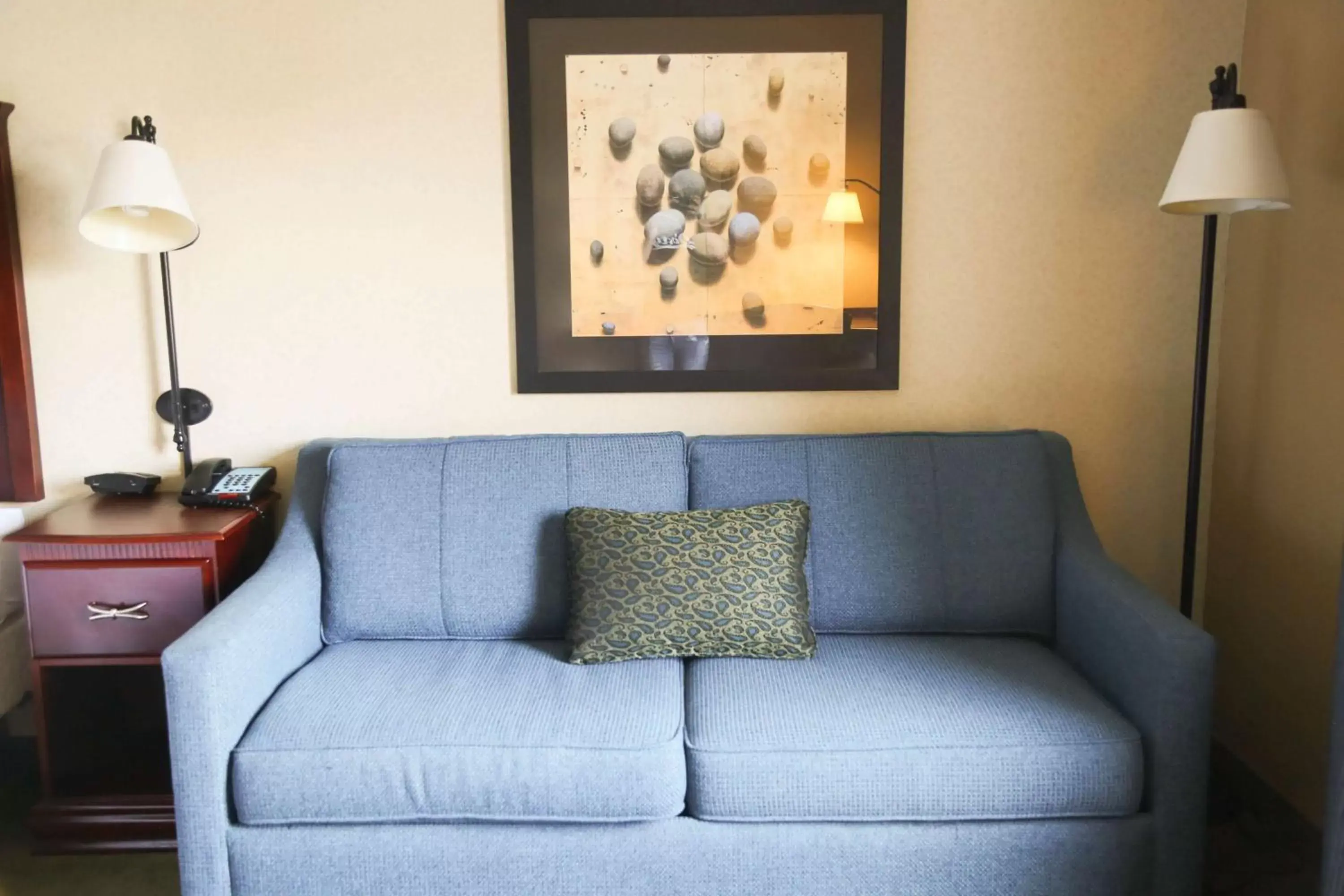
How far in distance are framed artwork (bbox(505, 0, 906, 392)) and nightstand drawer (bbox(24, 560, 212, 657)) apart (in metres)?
0.93

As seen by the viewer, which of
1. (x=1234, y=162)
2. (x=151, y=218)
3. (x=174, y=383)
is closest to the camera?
(x=1234, y=162)

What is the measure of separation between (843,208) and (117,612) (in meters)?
1.96

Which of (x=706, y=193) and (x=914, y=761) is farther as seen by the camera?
(x=706, y=193)

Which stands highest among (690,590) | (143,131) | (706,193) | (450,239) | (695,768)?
(143,131)

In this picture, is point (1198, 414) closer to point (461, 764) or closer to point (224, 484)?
point (461, 764)

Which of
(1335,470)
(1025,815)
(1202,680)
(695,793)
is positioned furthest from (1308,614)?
(695,793)

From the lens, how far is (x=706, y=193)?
2.32 m

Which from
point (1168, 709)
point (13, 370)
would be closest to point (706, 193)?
point (1168, 709)

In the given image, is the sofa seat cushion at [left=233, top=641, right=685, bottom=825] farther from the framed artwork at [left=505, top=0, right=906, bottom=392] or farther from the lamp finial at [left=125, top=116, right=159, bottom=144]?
the lamp finial at [left=125, top=116, right=159, bottom=144]

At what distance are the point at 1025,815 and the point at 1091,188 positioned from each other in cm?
158

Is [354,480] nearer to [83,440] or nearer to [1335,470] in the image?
[83,440]

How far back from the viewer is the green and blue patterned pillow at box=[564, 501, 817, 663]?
192cm

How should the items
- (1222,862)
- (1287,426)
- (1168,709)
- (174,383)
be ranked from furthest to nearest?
(174,383), (1287,426), (1222,862), (1168,709)

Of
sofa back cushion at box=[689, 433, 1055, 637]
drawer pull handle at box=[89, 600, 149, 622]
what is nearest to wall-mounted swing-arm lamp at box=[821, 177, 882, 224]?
sofa back cushion at box=[689, 433, 1055, 637]
